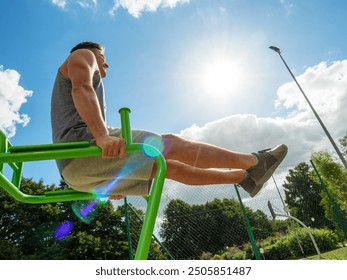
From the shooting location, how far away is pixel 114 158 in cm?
157

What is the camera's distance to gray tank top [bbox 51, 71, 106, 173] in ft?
5.30

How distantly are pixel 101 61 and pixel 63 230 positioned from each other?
2595 centimetres

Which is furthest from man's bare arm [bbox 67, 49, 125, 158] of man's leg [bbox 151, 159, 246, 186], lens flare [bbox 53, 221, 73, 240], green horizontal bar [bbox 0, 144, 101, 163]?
lens flare [bbox 53, 221, 73, 240]

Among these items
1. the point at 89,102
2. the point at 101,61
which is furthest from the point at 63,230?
the point at 89,102

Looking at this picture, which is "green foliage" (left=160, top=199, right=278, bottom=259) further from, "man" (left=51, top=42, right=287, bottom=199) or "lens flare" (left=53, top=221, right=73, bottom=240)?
"lens flare" (left=53, top=221, right=73, bottom=240)

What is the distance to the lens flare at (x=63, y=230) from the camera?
79.3ft

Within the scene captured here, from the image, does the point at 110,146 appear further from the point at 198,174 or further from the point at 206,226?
the point at 206,226

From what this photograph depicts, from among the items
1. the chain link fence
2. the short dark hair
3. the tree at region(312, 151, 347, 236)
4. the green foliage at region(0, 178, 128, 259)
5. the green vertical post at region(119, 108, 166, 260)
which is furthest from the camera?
the green foliage at region(0, 178, 128, 259)

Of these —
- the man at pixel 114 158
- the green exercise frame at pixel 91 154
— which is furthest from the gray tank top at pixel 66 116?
the green exercise frame at pixel 91 154

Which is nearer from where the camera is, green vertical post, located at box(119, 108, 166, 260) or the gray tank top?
green vertical post, located at box(119, 108, 166, 260)

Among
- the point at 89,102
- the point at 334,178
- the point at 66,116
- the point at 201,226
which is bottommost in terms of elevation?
the point at 89,102

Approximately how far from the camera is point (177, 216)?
24.5 ft

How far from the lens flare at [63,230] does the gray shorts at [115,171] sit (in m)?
25.1
